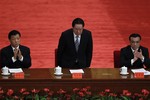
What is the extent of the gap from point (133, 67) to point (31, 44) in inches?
109

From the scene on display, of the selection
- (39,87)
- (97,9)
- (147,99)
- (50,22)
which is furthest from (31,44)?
(147,99)

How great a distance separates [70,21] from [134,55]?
3270 millimetres

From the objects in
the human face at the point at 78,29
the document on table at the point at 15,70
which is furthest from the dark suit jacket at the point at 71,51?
the document on table at the point at 15,70

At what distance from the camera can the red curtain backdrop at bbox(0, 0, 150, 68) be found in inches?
333

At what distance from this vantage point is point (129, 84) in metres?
5.33

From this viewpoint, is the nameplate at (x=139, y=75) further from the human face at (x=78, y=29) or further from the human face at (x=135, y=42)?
the human face at (x=78, y=29)

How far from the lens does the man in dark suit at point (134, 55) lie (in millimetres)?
6148

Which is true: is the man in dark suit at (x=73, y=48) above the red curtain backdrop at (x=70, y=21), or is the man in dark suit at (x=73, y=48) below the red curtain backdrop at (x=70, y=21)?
below

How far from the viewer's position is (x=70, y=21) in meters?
9.30

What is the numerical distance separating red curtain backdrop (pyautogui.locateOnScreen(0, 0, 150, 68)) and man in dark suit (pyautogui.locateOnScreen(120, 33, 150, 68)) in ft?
5.50

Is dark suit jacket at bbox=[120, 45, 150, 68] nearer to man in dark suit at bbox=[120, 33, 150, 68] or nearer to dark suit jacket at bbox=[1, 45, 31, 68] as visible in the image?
man in dark suit at bbox=[120, 33, 150, 68]

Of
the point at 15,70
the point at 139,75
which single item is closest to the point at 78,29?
the point at 15,70

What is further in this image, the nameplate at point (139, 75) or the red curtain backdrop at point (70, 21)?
the red curtain backdrop at point (70, 21)

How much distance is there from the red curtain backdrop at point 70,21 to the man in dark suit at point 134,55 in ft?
5.50
